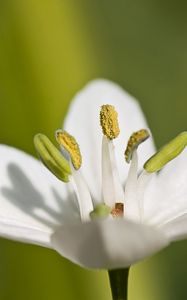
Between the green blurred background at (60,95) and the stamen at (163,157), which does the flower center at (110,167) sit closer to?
the stamen at (163,157)

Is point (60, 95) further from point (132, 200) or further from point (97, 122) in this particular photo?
point (132, 200)

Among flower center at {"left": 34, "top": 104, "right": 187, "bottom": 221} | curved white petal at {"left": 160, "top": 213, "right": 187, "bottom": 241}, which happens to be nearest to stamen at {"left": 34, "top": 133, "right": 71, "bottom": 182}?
flower center at {"left": 34, "top": 104, "right": 187, "bottom": 221}

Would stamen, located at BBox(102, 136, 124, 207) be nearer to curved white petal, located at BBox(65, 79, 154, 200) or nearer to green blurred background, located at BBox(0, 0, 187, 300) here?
curved white petal, located at BBox(65, 79, 154, 200)

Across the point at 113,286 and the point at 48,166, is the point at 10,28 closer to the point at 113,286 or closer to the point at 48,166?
the point at 48,166

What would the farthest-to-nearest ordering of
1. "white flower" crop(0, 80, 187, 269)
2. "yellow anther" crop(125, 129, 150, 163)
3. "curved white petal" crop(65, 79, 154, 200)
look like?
"curved white petal" crop(65, 79, 154, 200), "yellow anther" crop(125, 129, 150, 163), "white flower" crop(0, 80, 187, 269)

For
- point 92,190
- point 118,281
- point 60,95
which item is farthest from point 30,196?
point 60,95

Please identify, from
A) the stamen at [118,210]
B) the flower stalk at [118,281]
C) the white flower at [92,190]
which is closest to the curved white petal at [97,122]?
the white flower at [92,190]
